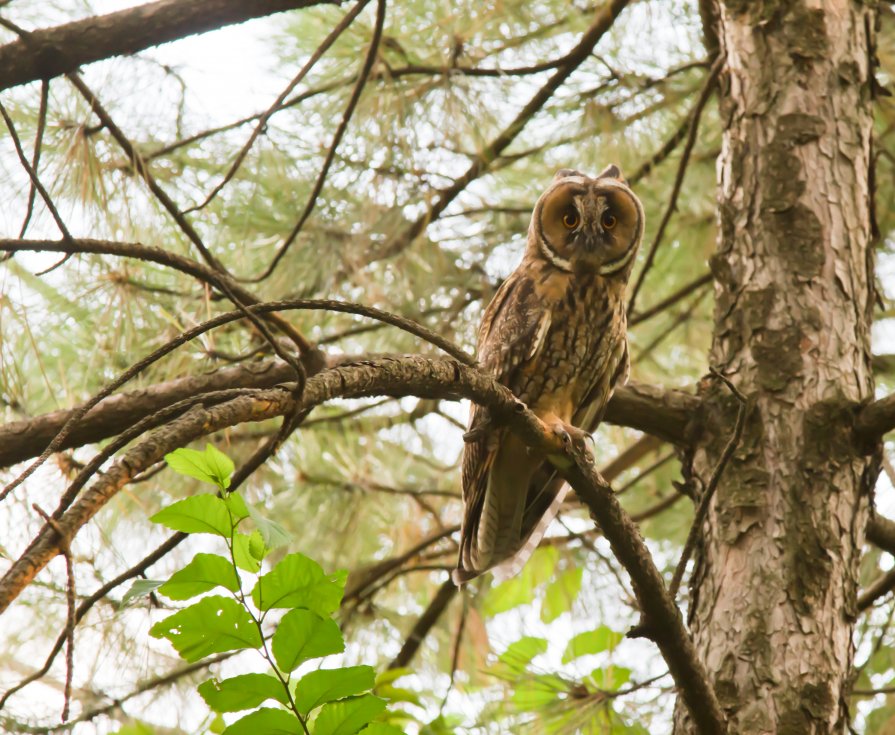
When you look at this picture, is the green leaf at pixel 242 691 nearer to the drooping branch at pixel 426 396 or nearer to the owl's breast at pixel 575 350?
the drooping branch at pixel 426 396

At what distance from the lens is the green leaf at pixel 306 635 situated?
109cm

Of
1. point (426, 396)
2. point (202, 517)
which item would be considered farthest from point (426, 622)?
point (202, 517)

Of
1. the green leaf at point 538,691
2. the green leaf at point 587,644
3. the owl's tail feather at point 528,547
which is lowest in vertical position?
the green leaf at point 538,691

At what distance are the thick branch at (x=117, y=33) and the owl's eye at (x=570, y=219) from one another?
40.7 inches

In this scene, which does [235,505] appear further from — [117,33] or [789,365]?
[789,365]

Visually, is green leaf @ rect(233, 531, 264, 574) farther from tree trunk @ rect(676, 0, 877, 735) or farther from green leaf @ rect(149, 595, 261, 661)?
tree trunk @ rect(676, 0, 877, 735)

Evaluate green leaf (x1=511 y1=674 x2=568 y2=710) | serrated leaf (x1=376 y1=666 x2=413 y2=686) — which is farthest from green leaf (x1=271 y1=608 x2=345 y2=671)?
green leaf (x1=511 y1=674 x2=568 y2=710)

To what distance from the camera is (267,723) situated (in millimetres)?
1090

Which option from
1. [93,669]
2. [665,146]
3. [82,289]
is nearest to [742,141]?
[665,146]

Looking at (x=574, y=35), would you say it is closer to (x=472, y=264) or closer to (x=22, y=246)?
(x=472, y=264)

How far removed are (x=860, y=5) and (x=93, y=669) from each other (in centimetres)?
292

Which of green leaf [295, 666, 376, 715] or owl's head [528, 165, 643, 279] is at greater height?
owl's head [528, 165, 643, 279]

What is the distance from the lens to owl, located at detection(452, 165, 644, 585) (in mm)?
2756

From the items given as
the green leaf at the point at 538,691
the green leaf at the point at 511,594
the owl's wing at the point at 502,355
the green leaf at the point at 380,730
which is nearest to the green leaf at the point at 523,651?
the green leaf at the point at 538,691
